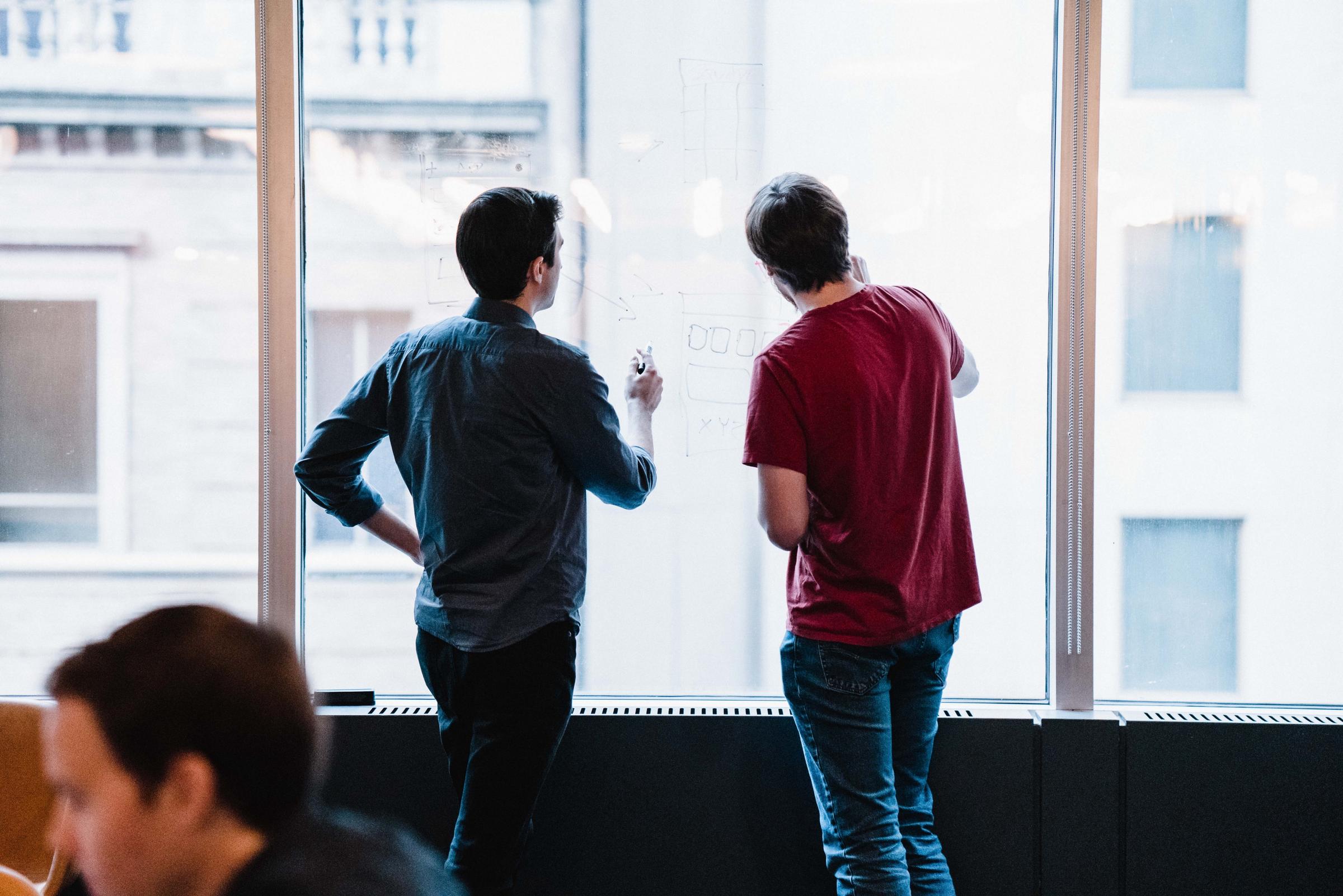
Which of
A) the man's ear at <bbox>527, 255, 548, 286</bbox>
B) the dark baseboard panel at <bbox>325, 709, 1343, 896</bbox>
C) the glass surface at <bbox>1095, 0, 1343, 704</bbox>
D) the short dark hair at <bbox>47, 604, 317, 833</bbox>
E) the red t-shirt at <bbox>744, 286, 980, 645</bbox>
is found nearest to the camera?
the short dark hair at <bbox>47, 604, 317, 833</bbox>

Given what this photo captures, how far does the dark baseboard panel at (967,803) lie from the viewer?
1.99m

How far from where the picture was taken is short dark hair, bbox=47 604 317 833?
0.70 m

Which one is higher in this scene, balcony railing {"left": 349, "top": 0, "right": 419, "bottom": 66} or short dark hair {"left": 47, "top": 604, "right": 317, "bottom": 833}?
balcony railing {"left": 349, "top": 0, "right": 419, "bottom": 66}

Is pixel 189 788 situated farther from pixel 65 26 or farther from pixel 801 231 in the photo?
pixel 65 26

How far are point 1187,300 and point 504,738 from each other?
1.71 meters

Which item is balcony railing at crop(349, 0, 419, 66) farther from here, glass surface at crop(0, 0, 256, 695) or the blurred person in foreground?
the blurred person in foreground

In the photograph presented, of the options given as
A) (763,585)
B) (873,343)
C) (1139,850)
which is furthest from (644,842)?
(873,343)

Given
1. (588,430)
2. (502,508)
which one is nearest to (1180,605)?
(588,430)

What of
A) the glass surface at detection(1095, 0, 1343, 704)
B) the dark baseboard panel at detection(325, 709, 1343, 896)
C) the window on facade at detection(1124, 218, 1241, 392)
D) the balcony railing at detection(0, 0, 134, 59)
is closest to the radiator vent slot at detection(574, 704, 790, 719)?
the dark baseboard panel at detection(325, 709, 1343, 896)

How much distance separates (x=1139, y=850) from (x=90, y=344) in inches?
100

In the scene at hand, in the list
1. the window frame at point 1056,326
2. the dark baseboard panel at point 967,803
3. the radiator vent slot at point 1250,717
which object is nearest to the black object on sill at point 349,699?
the dark baseboard panel at point 967,803

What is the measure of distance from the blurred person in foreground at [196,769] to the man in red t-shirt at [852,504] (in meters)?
0.93

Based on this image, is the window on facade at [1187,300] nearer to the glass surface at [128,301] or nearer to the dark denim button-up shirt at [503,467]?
the dark denim button-up shirt at [503,467]

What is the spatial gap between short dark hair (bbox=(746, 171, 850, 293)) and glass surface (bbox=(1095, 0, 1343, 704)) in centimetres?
84
